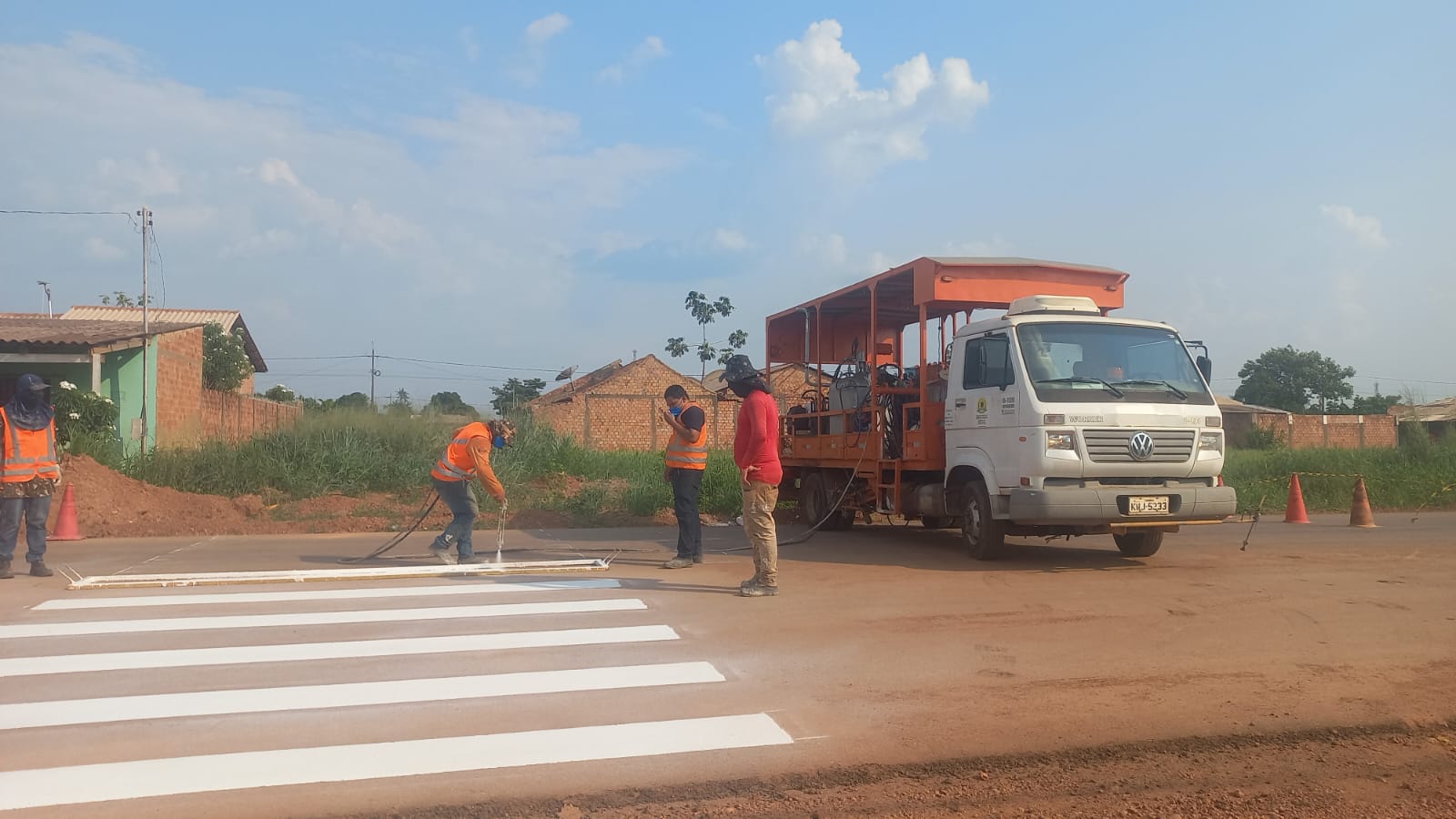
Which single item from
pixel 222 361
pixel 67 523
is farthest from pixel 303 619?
pixel 222 361

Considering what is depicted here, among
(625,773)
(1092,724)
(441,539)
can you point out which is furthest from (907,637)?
(441,539)

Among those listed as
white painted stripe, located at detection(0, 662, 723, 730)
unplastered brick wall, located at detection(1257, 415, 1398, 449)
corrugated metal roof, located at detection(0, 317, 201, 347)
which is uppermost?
corrugated metal roof, located at detection(0, 317, 201, 347)

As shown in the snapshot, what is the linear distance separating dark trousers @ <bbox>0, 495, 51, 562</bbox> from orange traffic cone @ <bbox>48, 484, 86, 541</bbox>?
382cm

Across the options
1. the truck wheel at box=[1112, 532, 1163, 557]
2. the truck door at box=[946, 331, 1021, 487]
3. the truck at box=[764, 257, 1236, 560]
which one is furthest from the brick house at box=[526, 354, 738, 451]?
the truck wheel at box=[1112, 532, 1163, 557]

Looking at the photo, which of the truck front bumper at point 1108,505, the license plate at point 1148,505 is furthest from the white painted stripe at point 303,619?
the license plate at point 1148,505

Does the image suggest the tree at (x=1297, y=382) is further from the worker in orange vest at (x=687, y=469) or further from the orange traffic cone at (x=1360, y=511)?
the worker in orange vest at (x=687, y=469)

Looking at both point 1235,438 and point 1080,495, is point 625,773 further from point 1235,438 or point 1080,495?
point 1235,438

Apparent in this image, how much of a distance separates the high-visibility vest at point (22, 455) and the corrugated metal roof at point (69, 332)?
33.6 ft

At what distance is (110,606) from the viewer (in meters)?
7.49

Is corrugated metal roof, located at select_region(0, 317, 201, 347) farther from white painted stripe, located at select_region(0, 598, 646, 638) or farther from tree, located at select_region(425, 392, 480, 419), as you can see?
white painted stripe, located at select_region(0, 598, 646, 638)

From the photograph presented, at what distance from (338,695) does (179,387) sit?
63.5 feet

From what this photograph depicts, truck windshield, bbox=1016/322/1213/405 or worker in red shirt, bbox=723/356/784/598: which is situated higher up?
truck windshield, bbox=1016/322/1213/405

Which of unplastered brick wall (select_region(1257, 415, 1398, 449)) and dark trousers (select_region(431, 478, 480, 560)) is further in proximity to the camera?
unplastered brick wall (select_region(1257, 415, 1398, 449))

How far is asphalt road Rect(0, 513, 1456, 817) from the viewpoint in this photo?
4.18m
